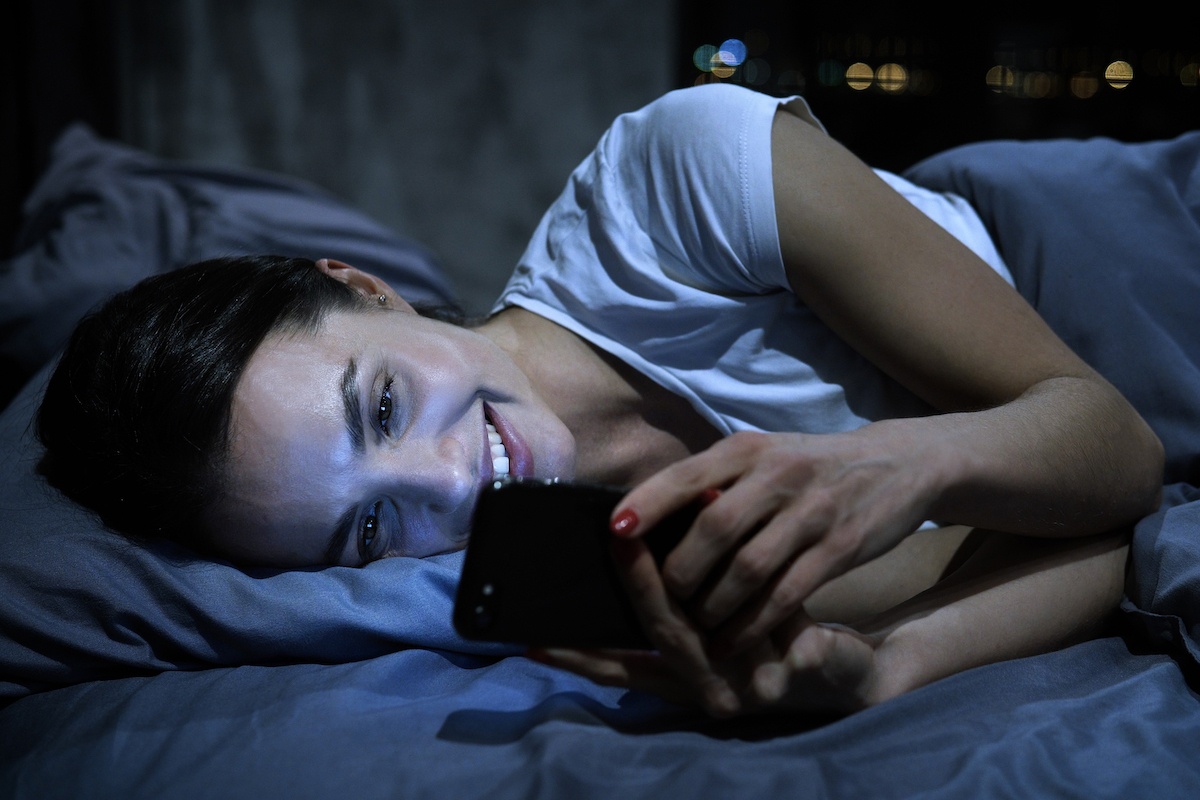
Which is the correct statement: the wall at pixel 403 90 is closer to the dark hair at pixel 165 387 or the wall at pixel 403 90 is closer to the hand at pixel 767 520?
the dark hair at pixel 165 387

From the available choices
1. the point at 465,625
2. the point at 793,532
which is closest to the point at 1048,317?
the point at 793,532

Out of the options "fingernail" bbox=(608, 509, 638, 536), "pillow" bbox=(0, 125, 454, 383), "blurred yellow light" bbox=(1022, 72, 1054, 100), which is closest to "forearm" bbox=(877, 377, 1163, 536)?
"fingernail" bbox=(608, 509, 638, 536)

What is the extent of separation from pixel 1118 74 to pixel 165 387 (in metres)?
2.68

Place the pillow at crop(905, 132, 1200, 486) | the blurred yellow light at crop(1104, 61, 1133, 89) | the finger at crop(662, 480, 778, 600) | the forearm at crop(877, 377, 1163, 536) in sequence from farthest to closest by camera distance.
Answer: the blurred yellow light at crop(1104, 61, 1133, 89) < the pillow at crop(905, 132, 1200, 486) < the forearm at crop(877, 377, 1163, 536) < the finger at crop(662, 480, 778, 600)

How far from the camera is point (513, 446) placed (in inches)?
34.0

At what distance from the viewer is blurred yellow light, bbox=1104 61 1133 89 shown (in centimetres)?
238

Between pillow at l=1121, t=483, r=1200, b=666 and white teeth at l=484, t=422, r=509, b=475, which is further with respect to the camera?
white teeth at l=484, t=422, r=509, b=475

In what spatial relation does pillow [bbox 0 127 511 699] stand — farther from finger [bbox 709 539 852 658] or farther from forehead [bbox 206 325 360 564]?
finger [bbox 709 539 852 658]

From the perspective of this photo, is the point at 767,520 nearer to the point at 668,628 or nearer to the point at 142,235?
the point at 668,628

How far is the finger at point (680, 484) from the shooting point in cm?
53

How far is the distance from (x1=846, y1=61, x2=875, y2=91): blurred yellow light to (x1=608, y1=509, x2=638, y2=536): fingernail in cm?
229

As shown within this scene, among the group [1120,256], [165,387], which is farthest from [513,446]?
[1120,256]

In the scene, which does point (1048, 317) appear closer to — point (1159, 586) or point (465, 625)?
point (1159, 586)

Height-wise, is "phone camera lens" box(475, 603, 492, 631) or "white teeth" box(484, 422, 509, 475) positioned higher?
"phone camera lens" box(475, 603, 492, 631)
